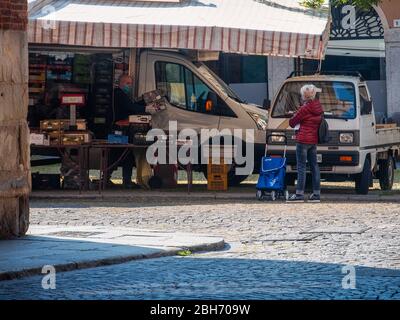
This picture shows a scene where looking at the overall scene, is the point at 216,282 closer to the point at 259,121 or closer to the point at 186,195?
the point at 186,195

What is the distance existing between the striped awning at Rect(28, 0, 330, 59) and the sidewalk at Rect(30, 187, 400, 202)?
2499mm

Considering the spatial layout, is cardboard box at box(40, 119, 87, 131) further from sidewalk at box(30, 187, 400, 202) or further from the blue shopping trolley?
the blue shopping trolley

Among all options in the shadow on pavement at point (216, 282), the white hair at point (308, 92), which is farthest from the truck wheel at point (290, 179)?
the shadow on pavement at point (216, 282)

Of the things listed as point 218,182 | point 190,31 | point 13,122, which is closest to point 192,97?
point 218,182

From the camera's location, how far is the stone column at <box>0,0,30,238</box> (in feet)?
47.7

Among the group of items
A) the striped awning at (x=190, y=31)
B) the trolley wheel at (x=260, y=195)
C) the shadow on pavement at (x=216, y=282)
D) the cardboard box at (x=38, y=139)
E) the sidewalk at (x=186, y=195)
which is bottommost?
the sidewalk at (x=186, y=195)

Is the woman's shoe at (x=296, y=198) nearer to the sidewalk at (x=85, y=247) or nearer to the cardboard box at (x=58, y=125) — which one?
the cardboard box at (x=58, y=125)

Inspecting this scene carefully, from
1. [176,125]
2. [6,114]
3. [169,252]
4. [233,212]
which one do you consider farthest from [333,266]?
[176,125]

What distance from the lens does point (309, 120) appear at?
67.7 ft

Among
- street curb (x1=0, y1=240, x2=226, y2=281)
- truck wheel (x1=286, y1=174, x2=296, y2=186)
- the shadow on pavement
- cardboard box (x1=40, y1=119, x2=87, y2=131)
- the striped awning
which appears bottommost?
truck wheel (x1=286, y1=174, x2=296, y2=186)

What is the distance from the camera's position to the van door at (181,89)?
2391 centimetres

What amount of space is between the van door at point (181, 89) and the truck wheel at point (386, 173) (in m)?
3.17

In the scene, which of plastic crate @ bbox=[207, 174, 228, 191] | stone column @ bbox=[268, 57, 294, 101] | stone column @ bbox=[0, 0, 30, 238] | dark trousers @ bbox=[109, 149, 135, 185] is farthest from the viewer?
stone column @ bbox=[268, 57, 294, 101]

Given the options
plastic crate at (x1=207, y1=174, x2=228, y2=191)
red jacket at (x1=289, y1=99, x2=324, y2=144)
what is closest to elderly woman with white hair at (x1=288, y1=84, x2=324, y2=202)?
red jacket at (x1=289, y1=99, x2=324, y2=144)
